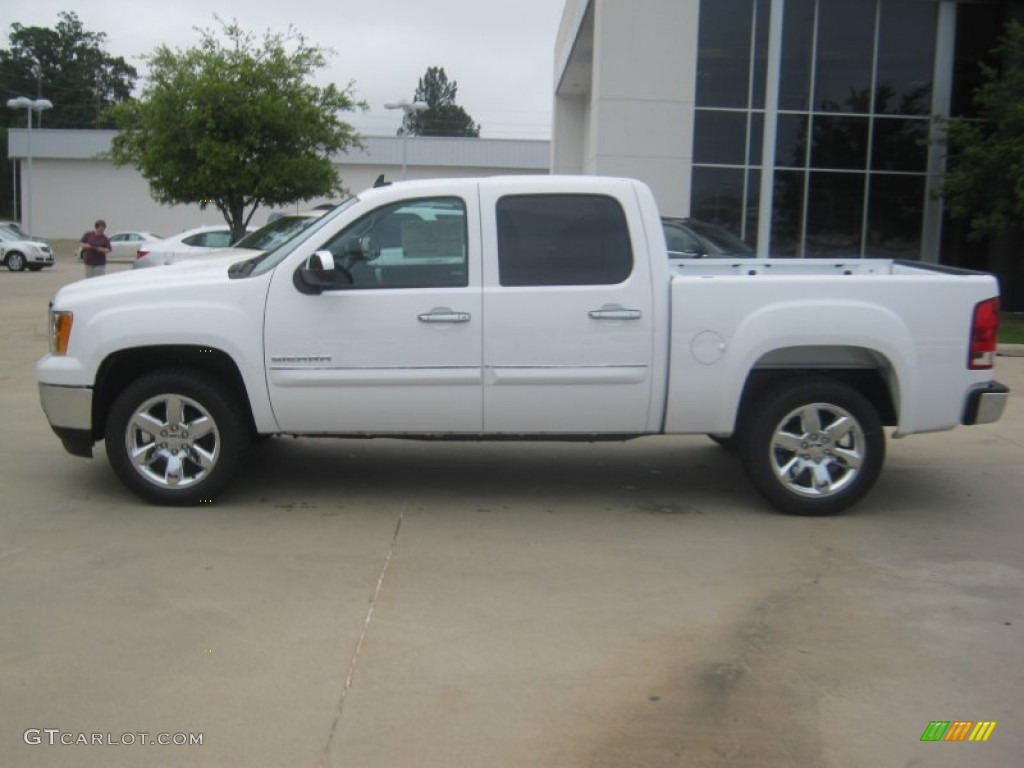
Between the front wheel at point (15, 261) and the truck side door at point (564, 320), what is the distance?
32.8 meters

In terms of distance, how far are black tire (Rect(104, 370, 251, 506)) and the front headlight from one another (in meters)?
0.45

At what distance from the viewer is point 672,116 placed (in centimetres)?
2150

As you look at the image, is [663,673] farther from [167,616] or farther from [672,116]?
[672,116]

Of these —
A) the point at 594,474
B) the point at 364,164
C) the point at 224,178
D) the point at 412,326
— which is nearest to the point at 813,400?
the point at 594,474

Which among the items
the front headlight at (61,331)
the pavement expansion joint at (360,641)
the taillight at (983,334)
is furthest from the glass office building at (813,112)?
the pavement expansion joint at (360,641)

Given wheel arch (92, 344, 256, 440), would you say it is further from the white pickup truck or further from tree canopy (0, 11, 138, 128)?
tree canopy (0, 11, 138, 128)

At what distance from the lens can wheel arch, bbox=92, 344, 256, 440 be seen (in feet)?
21.8

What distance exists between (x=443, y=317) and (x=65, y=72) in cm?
10849

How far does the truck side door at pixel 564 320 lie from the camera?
21.3 feet

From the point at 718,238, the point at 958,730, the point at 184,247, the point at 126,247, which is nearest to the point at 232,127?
the point at 184,247

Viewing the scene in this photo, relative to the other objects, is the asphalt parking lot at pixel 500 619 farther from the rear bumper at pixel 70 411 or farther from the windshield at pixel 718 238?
the windshield at pixel 718 238

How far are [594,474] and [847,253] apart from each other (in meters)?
16.6

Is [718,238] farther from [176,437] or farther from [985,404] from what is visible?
[176,437]

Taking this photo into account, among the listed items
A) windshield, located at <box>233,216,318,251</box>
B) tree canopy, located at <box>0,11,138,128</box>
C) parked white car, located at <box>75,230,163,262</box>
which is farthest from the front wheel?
tree canopy, located at <box>0,11,138,128</box>
